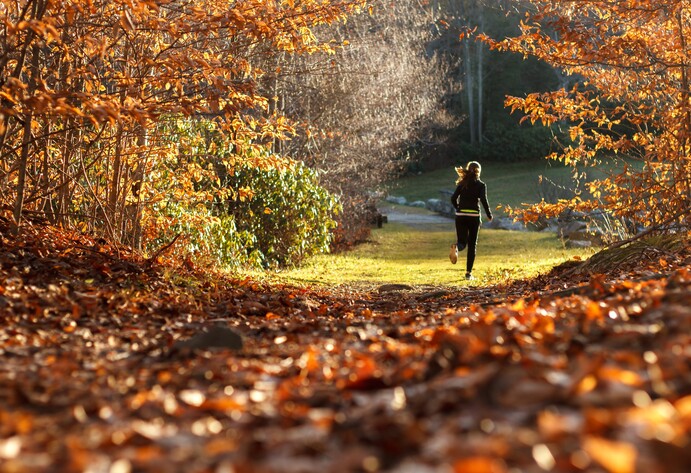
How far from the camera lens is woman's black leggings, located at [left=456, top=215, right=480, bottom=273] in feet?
39.0

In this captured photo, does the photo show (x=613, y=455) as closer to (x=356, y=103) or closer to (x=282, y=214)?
(x=282, y=214)

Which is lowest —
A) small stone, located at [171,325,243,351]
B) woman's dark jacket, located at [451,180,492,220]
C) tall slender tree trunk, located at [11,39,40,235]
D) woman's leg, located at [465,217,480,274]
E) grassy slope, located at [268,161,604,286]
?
grassy slope, located at [268,161,604,286]

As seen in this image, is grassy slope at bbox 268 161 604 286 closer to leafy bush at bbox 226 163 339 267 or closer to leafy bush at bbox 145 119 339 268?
leafy bush at bbox 226 163 339 267

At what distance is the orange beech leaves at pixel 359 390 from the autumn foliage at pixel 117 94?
5.70 ft

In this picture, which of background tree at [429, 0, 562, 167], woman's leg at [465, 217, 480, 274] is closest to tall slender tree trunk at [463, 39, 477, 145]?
background tree at [429, 0, 562, 167]

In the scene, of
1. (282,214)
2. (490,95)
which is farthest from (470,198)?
(490,95)

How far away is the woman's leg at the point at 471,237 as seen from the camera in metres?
11.9

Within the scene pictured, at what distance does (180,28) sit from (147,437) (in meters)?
4.89

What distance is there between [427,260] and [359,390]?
504 inches

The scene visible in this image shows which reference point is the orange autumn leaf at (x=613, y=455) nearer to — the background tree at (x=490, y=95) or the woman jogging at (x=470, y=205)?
the woman jogging at (x=470, y=205)

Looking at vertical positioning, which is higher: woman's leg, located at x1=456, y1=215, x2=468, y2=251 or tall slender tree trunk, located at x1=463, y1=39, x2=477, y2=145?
tall slender tree trunk, located at x1=463, y1=39, x2=477, y2=145

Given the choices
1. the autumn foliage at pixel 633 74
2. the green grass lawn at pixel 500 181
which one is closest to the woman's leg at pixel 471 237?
the autumn foliage at pixel 633 74

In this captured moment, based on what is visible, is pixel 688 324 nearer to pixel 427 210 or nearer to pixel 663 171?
pixel 663 171

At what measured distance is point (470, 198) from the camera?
39.3 ft
